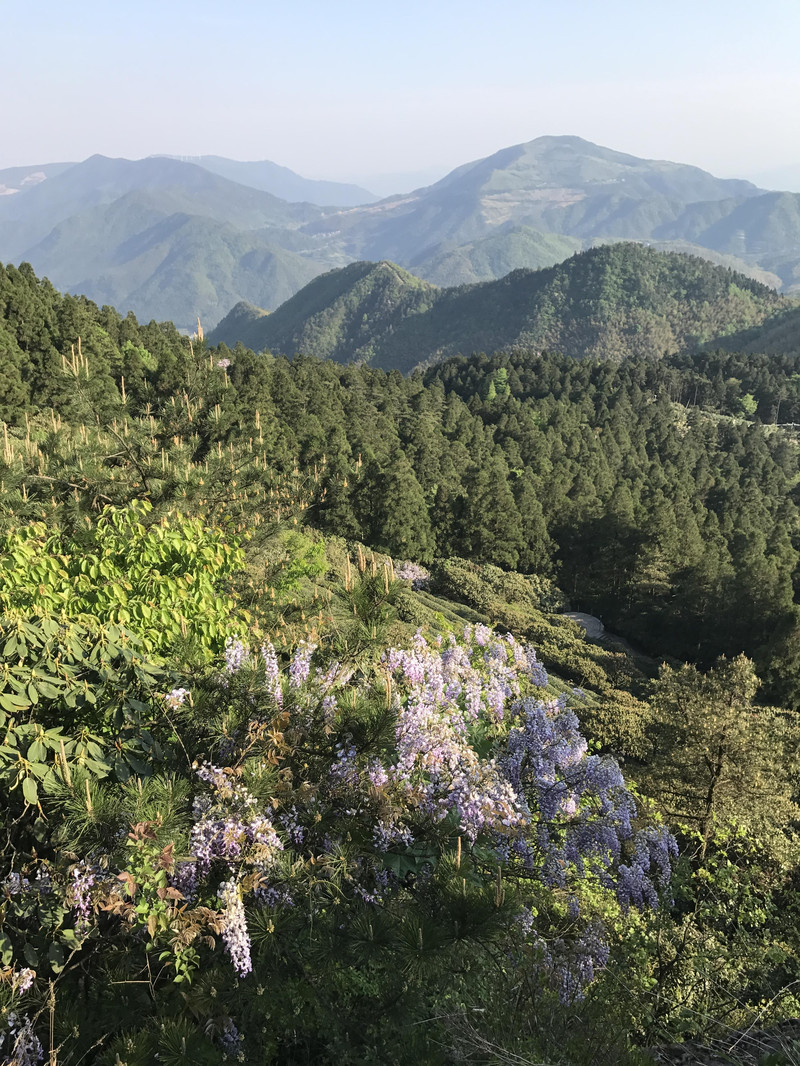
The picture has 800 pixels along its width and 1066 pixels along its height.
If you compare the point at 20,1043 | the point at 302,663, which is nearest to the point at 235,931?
the point at 20,1043

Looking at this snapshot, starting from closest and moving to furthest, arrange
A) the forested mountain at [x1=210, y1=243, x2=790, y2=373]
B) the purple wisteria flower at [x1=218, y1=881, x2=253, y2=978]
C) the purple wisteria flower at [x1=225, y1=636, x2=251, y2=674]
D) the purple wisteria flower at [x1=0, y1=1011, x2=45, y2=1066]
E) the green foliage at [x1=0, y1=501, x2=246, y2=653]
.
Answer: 1. the purple wisteria flower at [x1=0, y1=1011, x2=45, y2=1066]
2. the purple wisteria flower at [x1=218, y1=881, x2=253, y2=978]
3. the purple wisteria flower at [x1=225, y1=636, x2=251, y2=674]
4. the green foliage at [x1=0, y1=501, x2=246, y2=653]
5. the forested mountain at [x1=210, y1=243, x2=790, y2=373]

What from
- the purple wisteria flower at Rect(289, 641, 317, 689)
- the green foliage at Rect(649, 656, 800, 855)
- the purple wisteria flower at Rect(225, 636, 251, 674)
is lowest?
the green foliage at Rect(649, 656, 800, 855)

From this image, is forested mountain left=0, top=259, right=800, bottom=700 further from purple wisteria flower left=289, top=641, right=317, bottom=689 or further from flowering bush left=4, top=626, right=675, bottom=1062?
flowering bush left=4, top=626, right=675, bottom=1062

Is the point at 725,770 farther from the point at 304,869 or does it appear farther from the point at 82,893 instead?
the point at 82,893

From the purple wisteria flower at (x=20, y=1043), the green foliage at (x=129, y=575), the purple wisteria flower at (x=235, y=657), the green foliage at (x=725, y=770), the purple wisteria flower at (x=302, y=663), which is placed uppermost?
the green foliage at (x=129, y=575)

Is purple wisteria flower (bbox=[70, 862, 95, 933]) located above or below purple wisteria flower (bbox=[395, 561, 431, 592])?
above

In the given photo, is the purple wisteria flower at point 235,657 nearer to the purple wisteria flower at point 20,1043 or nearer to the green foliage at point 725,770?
the purple wisteria flower at point 20,1043

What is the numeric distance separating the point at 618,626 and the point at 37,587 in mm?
39105

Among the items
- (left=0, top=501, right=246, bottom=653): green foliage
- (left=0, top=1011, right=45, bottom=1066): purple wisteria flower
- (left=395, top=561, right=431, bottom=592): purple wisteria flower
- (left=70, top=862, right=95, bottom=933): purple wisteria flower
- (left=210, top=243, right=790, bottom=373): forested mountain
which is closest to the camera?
(left=0, top=1011, right=45, bottom=1066): purple wisteria flower

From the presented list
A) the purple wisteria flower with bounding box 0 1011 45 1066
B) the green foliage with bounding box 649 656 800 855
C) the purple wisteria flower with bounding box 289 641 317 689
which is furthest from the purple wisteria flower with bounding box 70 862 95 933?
the green foliage with bounding box 649 656 800 855

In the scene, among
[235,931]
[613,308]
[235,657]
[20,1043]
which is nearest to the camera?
[20,1043]

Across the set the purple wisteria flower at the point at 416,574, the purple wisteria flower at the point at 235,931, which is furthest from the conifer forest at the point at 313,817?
the purple wisteria flower at the point at 416,574

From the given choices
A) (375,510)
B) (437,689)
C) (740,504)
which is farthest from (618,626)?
(437,689)

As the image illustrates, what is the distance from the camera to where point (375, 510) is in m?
35.5
